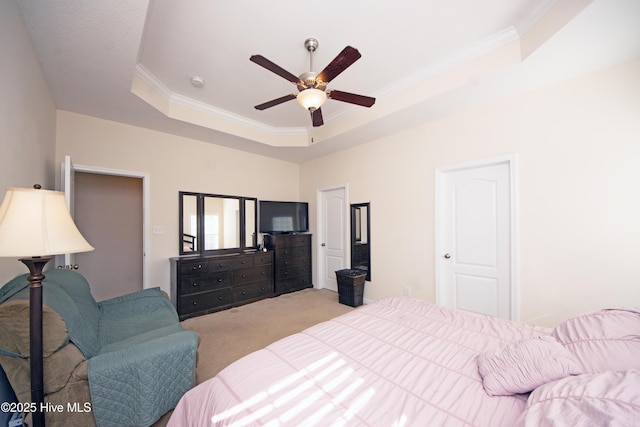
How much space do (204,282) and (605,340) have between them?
3.78m

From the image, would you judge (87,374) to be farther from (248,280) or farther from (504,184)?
(504,184)

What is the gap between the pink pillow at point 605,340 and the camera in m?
0.92

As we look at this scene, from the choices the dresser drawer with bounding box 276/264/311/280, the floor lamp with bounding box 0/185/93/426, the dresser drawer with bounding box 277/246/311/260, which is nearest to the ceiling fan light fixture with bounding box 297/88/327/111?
the floor lamp with bounding box 0/185/93/426

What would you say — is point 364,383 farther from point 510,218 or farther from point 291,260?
point 291,260

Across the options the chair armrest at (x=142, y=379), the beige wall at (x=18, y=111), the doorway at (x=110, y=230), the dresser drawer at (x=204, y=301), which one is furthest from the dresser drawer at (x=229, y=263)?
the chair armrest at (x=142, y=379)

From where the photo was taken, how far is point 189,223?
147 inches

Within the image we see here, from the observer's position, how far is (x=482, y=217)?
2797 millimetres

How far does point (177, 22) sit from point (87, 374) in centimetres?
249

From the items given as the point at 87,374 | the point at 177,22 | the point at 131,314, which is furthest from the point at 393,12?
the point at 131,314

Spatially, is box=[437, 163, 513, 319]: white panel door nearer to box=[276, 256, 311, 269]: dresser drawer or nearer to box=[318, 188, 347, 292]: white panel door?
box=[318, 188, 347, 292]: white panel door

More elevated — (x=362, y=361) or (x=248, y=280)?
(x=362, y=361)

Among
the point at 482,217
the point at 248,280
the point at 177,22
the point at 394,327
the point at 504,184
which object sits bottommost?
the point at 248,280

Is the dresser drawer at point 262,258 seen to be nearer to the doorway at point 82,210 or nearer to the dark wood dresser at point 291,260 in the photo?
the dark wood dresser at point 291,260

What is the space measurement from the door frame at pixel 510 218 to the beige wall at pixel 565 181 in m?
0.05
